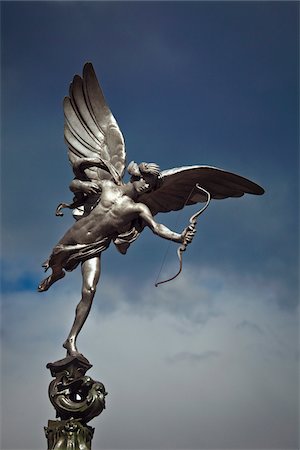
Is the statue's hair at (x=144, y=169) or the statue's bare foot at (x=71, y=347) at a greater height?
the statue's hair at (x=144, y=169)

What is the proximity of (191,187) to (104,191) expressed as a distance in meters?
1.14

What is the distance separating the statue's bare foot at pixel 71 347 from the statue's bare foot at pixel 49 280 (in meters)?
0.92

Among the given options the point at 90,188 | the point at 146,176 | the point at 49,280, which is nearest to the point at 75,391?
the point at 49,280

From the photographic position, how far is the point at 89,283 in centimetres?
895

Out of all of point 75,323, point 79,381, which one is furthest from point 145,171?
point 79,381

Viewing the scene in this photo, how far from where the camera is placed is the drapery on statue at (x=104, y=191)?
893 centimetres

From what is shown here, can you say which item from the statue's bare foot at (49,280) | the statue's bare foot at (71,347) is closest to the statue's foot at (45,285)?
the statue's bare foot at (49,280)

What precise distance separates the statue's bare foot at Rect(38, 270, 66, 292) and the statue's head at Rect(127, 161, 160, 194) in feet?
5.00

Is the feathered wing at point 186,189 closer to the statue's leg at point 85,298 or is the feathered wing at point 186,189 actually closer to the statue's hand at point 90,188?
the statue's leg at point 85,298

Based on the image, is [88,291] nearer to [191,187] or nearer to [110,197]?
[110,197]

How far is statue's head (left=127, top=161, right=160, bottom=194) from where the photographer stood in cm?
891

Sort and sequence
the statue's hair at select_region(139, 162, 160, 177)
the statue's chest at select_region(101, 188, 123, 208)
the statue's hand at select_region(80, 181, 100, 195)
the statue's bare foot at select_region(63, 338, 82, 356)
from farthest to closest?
the statue's hand at select_region(80, 181, 100, 195)
the statue's chest at select_region(101, 188, 123, 208)
the statue's hair at select_region(139, 162, 160, 177)
the statue's bare foot at select_region(63, 338, 82, 356)

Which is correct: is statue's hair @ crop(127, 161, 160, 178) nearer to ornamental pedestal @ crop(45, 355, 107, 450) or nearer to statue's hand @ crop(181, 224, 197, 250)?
statue's hand @ crop(181, 224, 197, 250)

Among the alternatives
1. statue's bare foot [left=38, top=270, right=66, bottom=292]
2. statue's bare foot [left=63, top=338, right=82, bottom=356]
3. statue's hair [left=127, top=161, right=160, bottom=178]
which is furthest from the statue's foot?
statue's hair [left=127, top=161, right=160, bottom=178]
